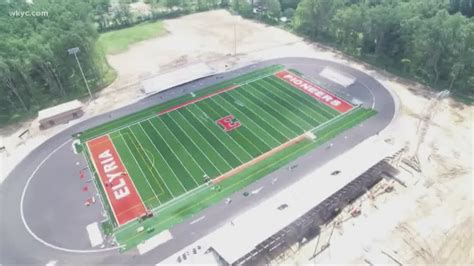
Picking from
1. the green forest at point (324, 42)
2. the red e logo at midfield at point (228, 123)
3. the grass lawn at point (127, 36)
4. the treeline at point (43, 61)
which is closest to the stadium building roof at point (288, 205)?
the red e logo at midfield at point (228, 123)

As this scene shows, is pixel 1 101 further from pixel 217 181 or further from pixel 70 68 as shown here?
pixel 217 181

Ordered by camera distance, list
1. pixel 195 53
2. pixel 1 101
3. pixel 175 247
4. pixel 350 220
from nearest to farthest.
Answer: pixel 175 247
pixel 350 220
pixel 1 101
pixel 195 53

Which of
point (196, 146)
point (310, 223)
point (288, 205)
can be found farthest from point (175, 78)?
point (310, 223)

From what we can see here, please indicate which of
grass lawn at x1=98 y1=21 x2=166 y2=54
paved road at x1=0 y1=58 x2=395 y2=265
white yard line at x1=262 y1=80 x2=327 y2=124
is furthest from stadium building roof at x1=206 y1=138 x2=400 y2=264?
grass lawn at x1=98 y1=21 x2=166 y2=54

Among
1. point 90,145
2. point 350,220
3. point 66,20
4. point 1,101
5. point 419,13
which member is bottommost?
point 350,220

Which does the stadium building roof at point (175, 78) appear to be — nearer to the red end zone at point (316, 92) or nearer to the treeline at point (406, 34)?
the red end zone at point (316, 92)

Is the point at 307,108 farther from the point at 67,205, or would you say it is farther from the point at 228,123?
the point at 67,205

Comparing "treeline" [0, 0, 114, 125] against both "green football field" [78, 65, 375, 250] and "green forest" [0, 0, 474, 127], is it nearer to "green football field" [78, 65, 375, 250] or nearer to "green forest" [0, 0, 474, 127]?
"green forest" [0, 0, 474, 127]

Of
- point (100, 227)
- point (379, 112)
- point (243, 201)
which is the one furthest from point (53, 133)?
point (379, 112)
